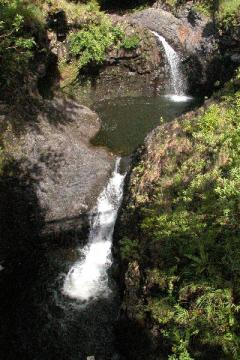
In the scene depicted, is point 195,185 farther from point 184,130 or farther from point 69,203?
point 69,203

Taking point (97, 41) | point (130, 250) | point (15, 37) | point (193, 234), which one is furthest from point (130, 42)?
point (193, 234)

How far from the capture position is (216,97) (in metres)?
12.2

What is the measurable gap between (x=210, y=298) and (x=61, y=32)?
1562 centimetres

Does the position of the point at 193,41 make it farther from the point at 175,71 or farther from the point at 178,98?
the point at 178,98

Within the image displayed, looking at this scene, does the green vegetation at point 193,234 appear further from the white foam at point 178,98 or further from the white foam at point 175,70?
the white foam at point 175,70

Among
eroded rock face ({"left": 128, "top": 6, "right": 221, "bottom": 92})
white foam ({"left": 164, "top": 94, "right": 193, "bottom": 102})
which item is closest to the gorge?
white foam ({"left": 164, "top": 94, "right": 193, "bottom": 102})

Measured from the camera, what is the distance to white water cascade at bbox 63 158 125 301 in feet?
34.6

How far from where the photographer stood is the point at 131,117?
57.5ft

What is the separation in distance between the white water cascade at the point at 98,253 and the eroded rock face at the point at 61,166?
324mm

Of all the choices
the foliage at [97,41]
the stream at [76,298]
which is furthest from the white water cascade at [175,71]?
the stream at [76,298]

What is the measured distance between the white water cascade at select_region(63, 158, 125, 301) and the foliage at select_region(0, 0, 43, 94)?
4.70 m

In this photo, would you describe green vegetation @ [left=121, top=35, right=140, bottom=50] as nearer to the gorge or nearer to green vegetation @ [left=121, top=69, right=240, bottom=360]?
the gorge

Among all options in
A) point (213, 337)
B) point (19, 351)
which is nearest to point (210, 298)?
point (213, 337)

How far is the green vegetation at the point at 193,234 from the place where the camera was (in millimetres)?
6746
